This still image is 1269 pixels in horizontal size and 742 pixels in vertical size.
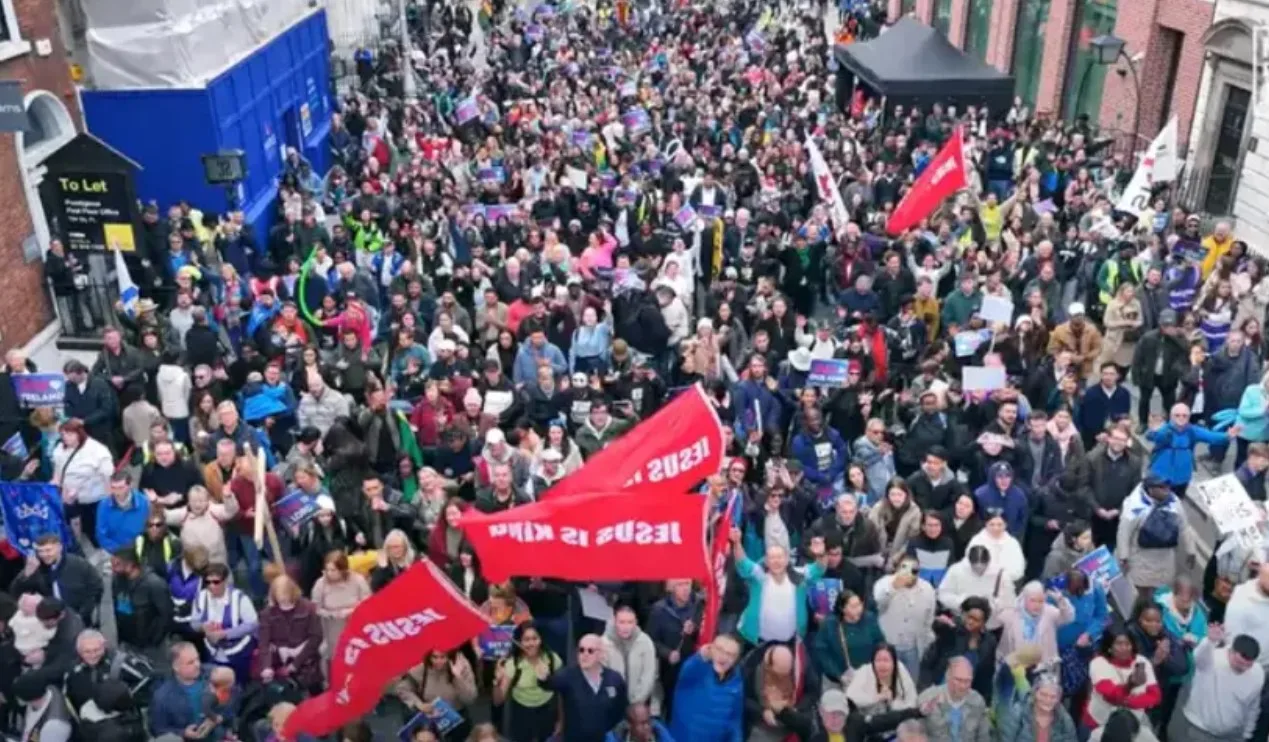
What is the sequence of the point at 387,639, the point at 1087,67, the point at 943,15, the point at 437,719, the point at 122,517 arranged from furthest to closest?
the point at 943,15, the point at 1087,67, the point at 122,517, the point at 437,719, the point at 387,639

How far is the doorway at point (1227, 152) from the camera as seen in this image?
18.5 m

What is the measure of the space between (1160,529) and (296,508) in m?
5.97

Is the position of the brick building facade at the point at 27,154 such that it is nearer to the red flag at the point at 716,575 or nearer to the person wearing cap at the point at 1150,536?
the red flag at the point at 716,575

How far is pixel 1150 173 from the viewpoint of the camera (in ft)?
50.8

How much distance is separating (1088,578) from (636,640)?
2.84 metres

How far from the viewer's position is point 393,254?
14.2 meters

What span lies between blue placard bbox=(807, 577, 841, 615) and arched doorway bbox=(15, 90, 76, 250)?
36.3 ft

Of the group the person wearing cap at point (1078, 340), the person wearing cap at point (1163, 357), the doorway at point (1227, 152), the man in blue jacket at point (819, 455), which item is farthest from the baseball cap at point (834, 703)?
the doorway at point (1227, 152)

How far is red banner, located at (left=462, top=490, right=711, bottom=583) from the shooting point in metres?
6.85

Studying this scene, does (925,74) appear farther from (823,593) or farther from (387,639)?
(387,639)

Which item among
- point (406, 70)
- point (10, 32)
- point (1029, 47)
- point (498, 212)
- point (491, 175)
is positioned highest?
point (10, 32)

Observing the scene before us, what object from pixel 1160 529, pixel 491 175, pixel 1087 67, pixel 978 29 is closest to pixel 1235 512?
pixel 1160 529

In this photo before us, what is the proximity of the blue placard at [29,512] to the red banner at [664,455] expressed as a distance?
147 inches

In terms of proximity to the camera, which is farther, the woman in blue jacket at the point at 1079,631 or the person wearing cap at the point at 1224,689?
the woman in blue jacket at the point at 1079,631
